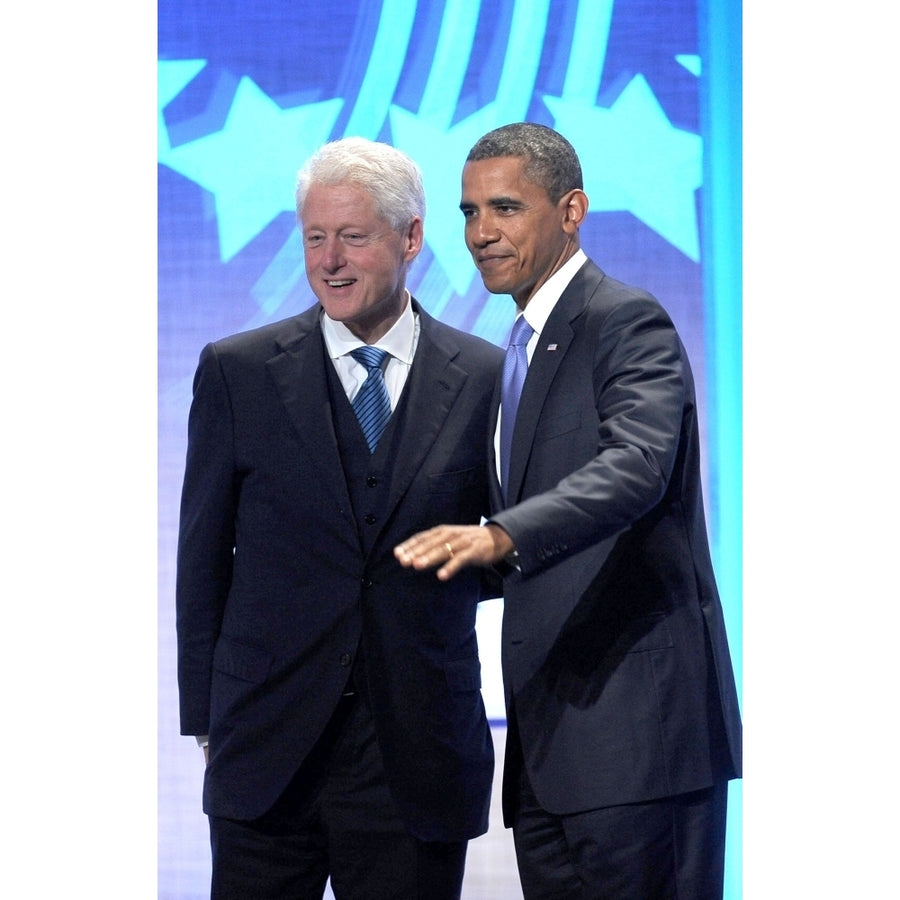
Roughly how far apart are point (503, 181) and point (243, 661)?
0.87 metres

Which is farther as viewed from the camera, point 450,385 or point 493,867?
point 493,867

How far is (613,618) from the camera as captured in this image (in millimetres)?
1895

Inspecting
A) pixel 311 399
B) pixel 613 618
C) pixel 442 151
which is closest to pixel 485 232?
pixel 311 399

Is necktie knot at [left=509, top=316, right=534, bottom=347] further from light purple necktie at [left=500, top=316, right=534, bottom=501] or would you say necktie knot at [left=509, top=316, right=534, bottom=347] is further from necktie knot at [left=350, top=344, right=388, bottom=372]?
necktie knot at [left=350, top=344, right=388, bottom=372]

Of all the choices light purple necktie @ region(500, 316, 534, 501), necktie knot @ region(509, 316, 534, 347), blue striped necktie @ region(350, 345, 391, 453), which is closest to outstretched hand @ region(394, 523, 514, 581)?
light purple necktie @ region(500, 316, 534, 501)

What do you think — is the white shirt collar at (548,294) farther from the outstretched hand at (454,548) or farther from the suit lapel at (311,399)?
the outstretched hand at (454,548)

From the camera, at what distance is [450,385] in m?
2.23

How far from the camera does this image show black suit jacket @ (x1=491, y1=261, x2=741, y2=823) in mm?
1881

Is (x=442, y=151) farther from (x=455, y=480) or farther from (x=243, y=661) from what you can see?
(x=243, y=661)

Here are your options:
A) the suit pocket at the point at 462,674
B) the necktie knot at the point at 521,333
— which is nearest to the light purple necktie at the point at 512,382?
the necktie knot at the point at 521,333
